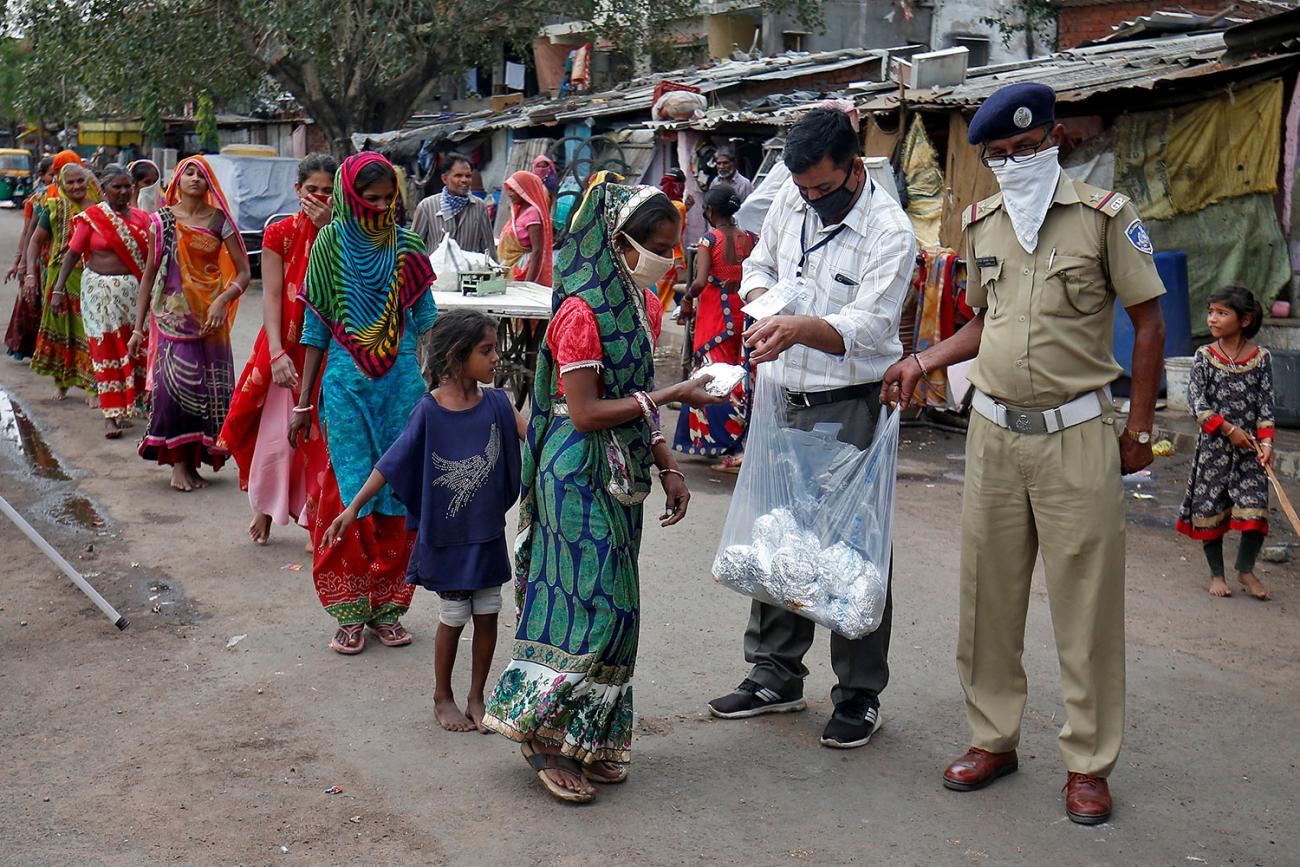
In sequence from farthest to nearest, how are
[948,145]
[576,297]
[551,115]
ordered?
1. [551,115]
2. [948,145]
3. [576,297]

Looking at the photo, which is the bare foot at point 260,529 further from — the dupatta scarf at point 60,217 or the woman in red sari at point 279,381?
the dupatta scarf at point 60,217

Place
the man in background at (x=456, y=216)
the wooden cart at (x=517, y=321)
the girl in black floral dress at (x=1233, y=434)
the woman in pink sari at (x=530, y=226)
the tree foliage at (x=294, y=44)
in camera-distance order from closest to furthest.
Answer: the girl in black floral dress at (x=1233, y=434)
the wooden cart at (x=517, y=321)
the woman in pink sari at (x=530, y=226)
the man in background at (x=456, y=216)
the tree foliage at (x=294, y=44)

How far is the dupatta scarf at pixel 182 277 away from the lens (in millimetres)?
7613

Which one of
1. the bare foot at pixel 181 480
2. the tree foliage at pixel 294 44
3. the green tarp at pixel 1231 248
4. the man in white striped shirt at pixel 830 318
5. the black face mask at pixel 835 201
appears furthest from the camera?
the tree foliage at pixel 294 44

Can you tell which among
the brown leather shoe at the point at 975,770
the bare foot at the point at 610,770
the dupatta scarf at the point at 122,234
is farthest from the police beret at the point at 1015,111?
the dupatta scarf at the point at 122,234

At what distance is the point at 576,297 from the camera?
12.3 feet

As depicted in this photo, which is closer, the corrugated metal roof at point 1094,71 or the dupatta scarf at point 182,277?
the dupatta scarf at point 182,277

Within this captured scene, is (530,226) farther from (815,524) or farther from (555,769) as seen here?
(555,769)

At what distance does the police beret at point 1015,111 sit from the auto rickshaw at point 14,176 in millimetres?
48529

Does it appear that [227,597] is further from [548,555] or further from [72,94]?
[72,94]

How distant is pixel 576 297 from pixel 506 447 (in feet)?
2.68

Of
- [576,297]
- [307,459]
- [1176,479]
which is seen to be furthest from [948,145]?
[576,297]

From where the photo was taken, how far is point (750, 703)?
459 centimetres

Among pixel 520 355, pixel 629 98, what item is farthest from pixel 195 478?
pixel 629 98
